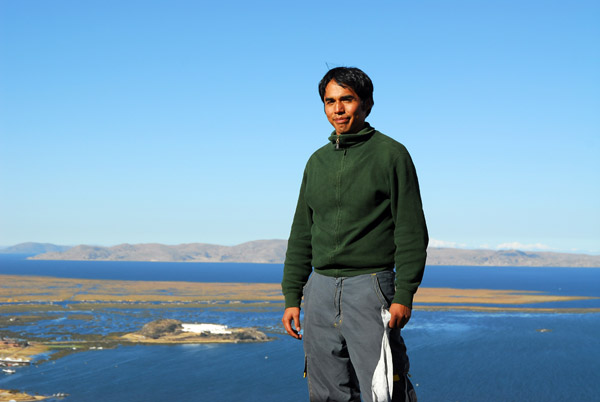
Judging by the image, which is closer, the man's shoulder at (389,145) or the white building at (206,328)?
the man's shoulder at (389,145)

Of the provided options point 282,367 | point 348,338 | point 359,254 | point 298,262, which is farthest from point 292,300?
point 282,367

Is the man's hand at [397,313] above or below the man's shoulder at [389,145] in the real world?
below

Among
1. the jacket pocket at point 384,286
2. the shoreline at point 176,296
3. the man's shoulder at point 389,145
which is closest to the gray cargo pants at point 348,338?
the jacket pocket at point 384,286

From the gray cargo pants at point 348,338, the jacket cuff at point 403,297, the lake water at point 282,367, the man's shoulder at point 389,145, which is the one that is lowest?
the lake water at point 282,367

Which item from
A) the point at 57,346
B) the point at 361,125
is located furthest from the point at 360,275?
the point at 57,346

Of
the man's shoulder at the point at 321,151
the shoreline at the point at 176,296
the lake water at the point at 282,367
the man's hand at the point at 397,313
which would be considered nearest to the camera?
the man's hand at the point at 397,313

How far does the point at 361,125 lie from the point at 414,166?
453mm

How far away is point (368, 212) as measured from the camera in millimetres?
3820

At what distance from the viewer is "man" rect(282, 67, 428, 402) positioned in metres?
3.67

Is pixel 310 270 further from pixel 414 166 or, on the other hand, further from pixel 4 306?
pixel 4 306

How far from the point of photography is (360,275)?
3.79 m

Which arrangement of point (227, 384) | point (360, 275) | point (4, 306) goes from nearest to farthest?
1. point (360, 275)
2. point (227, 384)
3. point (4, 306)

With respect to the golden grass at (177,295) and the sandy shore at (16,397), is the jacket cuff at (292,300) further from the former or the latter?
the golden grass at (177,295)

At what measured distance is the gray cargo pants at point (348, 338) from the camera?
3.69 meters
